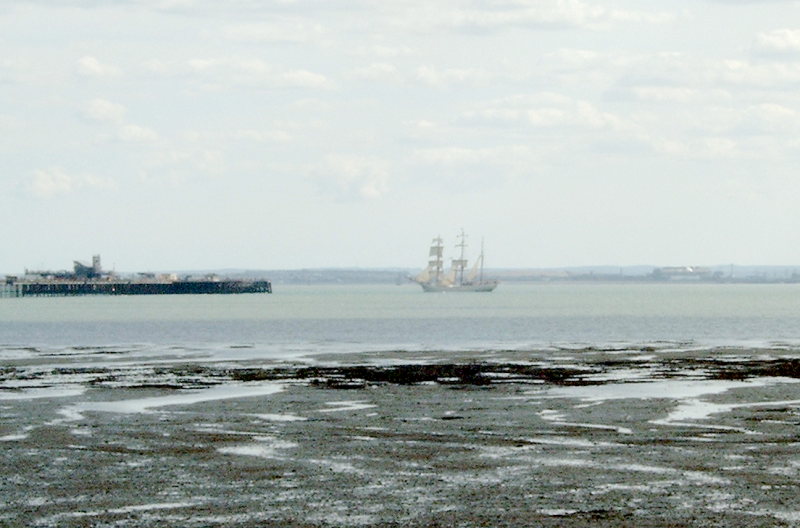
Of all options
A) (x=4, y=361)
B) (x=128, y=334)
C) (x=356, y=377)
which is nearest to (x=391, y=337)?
(x=128, y=334)

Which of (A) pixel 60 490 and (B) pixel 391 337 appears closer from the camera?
(A) pixel 60 490

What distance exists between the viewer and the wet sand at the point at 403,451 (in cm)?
2119

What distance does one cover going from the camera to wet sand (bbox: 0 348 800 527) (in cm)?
2119

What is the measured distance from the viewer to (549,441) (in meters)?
29.2

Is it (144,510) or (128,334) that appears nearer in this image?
(144,510)

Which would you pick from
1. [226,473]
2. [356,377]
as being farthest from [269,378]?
[226,473]

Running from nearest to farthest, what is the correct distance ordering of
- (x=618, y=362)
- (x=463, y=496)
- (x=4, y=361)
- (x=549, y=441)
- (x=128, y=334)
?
1. (x=463, y=496)
2. (x=549, y=441)
3. (x=618, y=362)
4. (x=4, y=361)
5. (x=128, y=334)

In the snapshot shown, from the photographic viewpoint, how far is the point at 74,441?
97.5 ft

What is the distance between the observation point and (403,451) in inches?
1086

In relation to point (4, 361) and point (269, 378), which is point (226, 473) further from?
point (4, 361)

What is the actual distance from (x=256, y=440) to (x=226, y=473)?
15.9 feet

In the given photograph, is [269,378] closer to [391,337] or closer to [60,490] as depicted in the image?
[60,490]

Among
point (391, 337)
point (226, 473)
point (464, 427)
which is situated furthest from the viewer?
point (391, 337)

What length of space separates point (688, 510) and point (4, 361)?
153 feet
